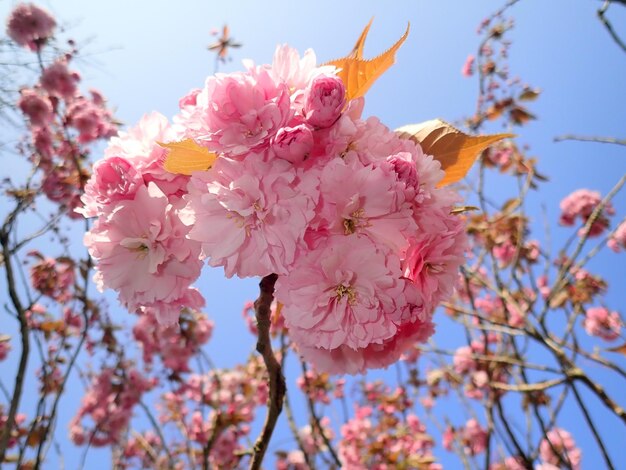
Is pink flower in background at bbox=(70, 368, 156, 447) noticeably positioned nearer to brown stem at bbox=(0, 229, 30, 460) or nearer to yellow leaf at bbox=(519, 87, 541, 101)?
brown stem at bbox=(0, 229, 30, 460)

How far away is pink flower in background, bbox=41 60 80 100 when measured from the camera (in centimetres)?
275

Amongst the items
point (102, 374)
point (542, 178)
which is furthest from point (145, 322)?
point (542, 178)

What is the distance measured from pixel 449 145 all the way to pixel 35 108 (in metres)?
3.08

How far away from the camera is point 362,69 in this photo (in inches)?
27.3

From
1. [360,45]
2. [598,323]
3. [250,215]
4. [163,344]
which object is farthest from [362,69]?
[163,344]

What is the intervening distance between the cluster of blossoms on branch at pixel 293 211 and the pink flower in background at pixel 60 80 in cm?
264

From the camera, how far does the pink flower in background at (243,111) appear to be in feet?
2.00

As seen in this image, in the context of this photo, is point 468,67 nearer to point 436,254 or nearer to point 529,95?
point 529,95

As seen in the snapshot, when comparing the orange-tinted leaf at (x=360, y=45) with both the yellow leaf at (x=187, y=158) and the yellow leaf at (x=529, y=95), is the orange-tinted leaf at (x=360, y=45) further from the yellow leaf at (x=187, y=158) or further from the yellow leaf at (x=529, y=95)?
the yellow leaf at (x=529, y=95)

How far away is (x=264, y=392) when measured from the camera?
394cm

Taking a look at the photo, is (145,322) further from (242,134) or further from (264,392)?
(242,134)

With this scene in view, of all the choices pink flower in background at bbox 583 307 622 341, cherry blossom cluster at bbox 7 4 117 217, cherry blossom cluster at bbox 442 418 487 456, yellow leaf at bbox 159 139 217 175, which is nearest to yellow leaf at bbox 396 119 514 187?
yellow leaf at bbox 159 139 217 175

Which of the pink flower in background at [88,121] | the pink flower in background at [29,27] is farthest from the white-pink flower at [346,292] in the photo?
the pink flower in background at [29,27]

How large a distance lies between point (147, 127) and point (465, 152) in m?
0.58
